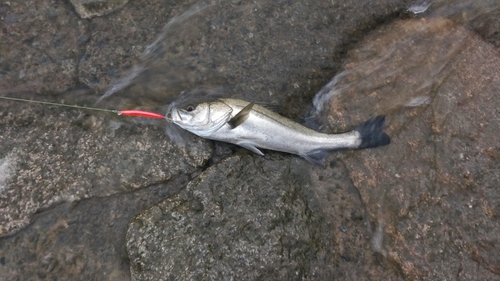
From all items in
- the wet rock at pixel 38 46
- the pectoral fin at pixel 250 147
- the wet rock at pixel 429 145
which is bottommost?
the wet rock at pixel 429 145

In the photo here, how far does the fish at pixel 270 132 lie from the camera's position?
3.35 m

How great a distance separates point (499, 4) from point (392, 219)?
2516 mm

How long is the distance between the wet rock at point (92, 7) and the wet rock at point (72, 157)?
0.98 meters

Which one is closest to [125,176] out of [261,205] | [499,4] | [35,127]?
[35,127]

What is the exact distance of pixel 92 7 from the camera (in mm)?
3871

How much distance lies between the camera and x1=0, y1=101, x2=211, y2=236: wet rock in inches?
129

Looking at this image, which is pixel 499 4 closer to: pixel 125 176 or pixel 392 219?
pixel 392 219

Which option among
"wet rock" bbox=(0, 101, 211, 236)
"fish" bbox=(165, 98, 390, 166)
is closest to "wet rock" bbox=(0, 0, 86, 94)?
"wet rock" bbox=(0, 101, 211, 236)

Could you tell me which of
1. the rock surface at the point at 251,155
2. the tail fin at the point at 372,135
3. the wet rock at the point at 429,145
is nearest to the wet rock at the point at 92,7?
the rock surface at the point at 251,155

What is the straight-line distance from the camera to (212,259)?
310 centimetres

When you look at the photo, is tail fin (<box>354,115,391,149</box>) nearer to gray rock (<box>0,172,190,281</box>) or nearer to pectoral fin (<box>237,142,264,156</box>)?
pectoral fin (<box>237,142,264,156</box>)

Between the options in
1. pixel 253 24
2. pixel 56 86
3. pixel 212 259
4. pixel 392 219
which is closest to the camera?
pixel 212 259

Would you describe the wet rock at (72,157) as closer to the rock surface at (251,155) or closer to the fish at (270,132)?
the rock surface at (251,155)

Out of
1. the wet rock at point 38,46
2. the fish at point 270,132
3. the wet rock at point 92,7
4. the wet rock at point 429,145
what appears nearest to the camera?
the wet rock at point 429,145
